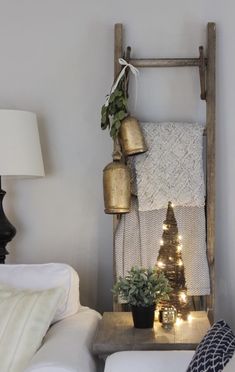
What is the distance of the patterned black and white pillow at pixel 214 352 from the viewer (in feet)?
3.78

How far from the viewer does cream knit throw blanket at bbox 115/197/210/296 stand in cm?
207

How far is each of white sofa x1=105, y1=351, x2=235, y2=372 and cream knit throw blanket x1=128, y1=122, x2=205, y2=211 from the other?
0.77m

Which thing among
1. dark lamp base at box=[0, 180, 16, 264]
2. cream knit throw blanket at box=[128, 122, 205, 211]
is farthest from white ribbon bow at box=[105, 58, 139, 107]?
dark lamp base at box=[0, 180, 16, 264]

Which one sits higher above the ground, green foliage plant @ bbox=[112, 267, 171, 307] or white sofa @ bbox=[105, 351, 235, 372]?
green foliage plant @ bbox=[112, 267, 171, 307]

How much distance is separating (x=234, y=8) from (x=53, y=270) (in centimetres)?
139

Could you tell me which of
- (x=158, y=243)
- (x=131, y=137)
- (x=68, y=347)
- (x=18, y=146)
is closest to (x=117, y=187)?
(x=131, y=137)

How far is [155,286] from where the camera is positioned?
1745 mm

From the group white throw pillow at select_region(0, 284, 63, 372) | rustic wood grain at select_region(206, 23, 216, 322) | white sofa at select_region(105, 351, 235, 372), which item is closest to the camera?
white sofa at select_region(105, 351, 235, 372)

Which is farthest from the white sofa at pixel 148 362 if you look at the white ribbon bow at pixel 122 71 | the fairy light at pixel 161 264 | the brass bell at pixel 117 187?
the white ribbon bow at pixel 122 71

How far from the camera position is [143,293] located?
1.73 meters

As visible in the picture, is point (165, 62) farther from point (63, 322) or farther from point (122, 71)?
point (63, 322)

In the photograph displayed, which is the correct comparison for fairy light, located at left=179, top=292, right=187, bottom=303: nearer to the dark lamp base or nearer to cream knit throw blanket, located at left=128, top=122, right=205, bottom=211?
cream knit throw blanket, located at left=128, top=122, right=205, bottom=211

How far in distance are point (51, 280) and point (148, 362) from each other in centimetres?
55

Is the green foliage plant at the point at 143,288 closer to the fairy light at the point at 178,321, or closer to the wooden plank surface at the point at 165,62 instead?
the fairy light at the point at 178,321
